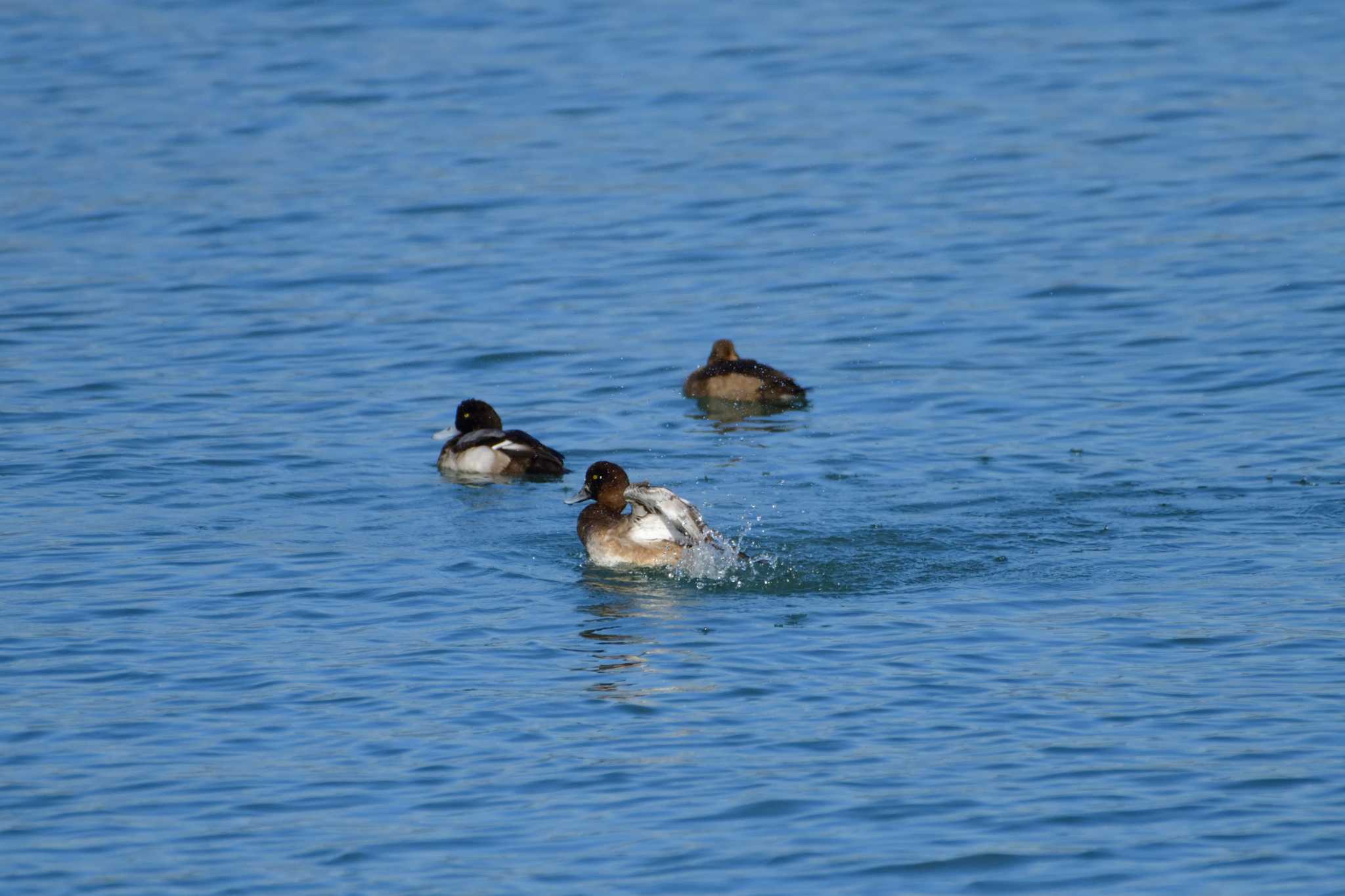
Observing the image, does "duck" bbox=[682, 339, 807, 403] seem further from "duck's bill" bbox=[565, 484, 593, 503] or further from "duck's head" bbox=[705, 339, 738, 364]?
"duck's bill" bbox=[565, 484, 593, 503]

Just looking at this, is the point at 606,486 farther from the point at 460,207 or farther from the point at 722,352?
the point at 460,207

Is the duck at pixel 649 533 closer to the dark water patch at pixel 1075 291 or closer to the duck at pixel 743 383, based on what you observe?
the duck at pixel 743 383

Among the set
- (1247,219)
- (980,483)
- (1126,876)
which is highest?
(1247,219)

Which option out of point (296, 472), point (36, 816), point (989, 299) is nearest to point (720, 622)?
point (36, 816)

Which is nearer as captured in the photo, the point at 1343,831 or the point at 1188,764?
the point at 1343,831

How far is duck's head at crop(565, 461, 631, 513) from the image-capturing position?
1195 cm

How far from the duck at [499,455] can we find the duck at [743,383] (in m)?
2.04

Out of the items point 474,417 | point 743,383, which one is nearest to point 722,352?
point 743,383

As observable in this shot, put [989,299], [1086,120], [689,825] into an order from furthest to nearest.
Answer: [1086,120], [989,299], [689,825]

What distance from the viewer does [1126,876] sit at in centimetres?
725

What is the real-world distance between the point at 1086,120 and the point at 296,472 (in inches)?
573

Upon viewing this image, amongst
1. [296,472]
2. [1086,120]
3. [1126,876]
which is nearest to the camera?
[1126,876]

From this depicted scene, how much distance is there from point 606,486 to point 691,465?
7.35 ft

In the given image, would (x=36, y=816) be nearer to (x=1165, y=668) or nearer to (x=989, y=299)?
(x=1165, y=668)
